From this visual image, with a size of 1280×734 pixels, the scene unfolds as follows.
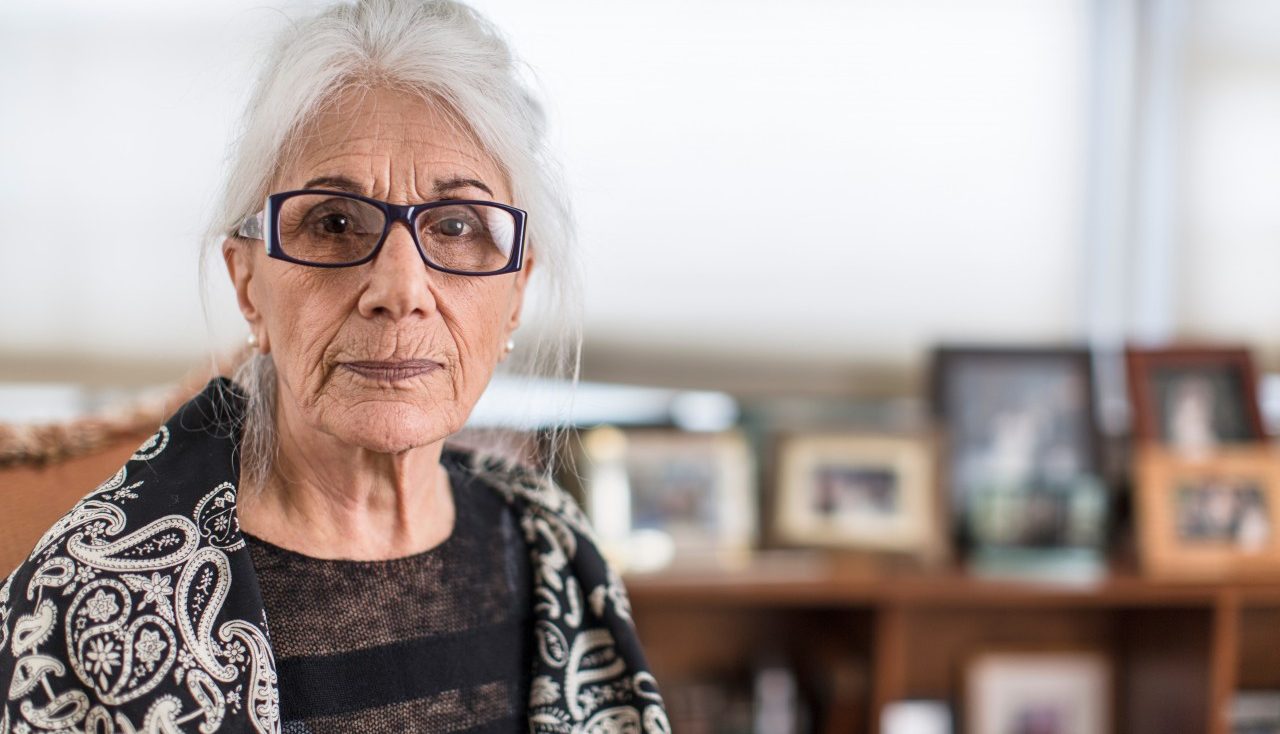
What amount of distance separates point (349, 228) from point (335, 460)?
0.21m

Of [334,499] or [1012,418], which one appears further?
[1012,418]

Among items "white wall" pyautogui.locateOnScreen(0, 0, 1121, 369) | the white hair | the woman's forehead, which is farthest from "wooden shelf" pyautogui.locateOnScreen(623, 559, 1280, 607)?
the woman's forehead

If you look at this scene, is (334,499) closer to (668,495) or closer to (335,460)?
(335,460)

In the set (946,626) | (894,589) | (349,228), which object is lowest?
(946,626)

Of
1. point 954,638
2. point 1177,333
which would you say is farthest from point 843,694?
point 1177,333

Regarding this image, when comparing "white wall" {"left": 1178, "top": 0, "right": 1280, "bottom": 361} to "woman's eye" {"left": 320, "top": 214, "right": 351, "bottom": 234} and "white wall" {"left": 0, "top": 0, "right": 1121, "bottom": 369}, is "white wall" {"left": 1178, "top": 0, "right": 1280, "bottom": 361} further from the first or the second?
"woman's eye" {"left": 320, "top": 214, "right": 351, "bottom": 234}

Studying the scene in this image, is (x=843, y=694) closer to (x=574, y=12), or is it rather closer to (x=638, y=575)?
(x=638, y=575)

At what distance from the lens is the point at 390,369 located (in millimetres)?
867

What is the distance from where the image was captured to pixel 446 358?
35.2 inches

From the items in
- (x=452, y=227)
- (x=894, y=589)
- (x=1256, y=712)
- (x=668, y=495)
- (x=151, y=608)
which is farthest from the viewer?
(x=1256, y=712)

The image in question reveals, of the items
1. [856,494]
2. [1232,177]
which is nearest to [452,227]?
[856,494]

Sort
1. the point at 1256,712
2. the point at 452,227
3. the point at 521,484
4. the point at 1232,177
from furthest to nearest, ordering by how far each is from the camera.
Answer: the point at 1232,177 < the point at 1256,712 < the point at 521,484 < the point at 452,227

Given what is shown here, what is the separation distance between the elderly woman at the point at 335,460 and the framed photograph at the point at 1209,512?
1.31 m

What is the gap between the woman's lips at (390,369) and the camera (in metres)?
0.86
